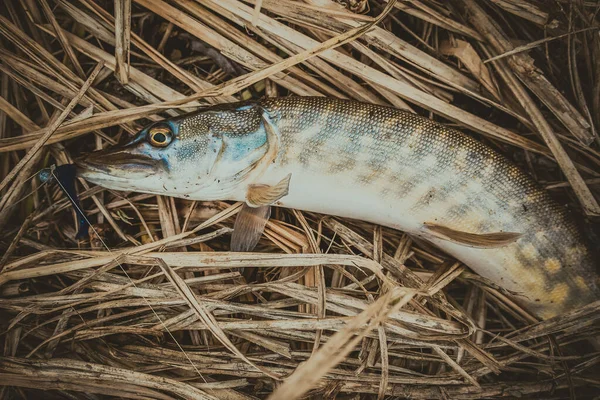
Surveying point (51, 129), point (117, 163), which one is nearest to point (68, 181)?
point (51, 129)

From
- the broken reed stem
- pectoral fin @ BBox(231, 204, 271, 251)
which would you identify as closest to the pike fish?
pectoral fin @ BBox(231, 204, 271, 251)

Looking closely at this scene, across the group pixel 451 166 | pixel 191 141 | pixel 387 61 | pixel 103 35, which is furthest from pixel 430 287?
pixel 103 35

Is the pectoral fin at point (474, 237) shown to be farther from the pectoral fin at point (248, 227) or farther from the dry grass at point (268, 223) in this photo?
the pectoral fin at point (248, 227)

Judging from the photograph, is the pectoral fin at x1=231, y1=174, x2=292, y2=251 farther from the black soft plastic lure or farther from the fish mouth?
the black soft plastic lure

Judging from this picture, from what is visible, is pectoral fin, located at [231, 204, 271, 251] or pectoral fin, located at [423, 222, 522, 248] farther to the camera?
pectoral fin, located at [231, 204, 271, 251]

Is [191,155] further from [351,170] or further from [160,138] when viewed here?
[351,170]

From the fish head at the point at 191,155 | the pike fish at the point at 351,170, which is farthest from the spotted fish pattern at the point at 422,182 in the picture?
the fish head at the point at 191,155

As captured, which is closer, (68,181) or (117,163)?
(117,163)
